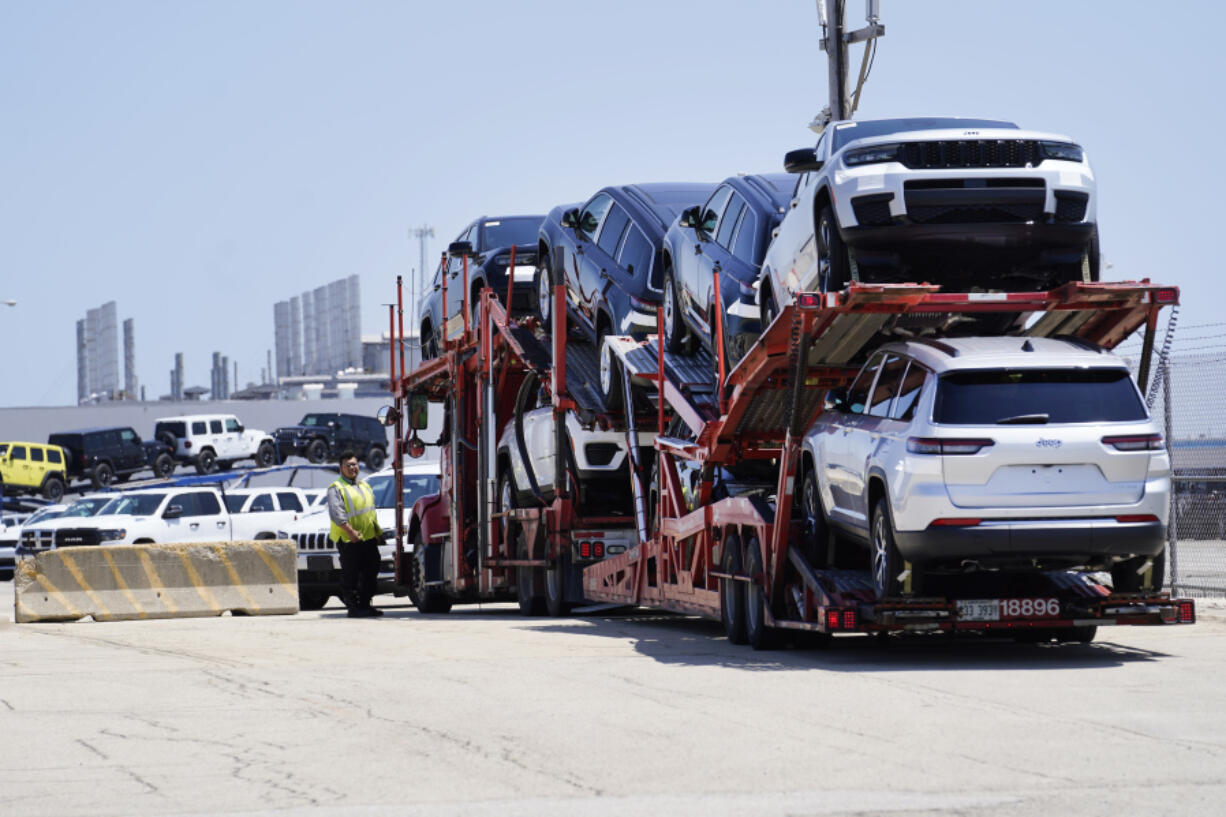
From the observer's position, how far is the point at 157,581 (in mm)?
19000

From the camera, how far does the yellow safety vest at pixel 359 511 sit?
18625mm

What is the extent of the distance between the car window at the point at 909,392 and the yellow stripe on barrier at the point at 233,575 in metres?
10.5

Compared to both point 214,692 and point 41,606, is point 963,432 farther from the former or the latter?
point 41,606

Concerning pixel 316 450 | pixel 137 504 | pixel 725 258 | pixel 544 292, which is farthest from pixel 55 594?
pixel 316 450

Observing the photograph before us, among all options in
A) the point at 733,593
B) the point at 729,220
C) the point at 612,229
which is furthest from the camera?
the point at 612,229

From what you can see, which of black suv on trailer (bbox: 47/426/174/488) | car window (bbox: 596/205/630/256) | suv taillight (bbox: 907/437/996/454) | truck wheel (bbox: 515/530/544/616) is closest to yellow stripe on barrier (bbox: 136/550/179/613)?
truck wheel (bbox: 515/530/544/616)

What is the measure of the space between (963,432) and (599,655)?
3.22 metres

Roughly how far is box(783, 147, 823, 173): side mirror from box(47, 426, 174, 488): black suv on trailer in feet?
140

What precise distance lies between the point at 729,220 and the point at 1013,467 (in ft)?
14.8

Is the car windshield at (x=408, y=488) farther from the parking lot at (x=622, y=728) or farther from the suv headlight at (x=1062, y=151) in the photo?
the suv headlight at (x=1062, y=151)

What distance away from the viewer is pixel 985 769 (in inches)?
265

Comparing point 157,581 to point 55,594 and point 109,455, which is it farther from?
point 109,455

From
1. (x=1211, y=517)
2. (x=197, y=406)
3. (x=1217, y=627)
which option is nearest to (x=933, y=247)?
(x=1217, y=627)

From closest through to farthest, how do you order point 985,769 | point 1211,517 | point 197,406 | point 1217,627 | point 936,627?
point 985,769
point 936,627
point 1217,627
point 1211,517
point 197,406
